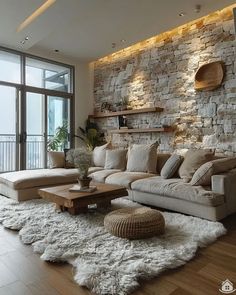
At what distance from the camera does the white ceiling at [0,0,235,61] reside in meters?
3.79

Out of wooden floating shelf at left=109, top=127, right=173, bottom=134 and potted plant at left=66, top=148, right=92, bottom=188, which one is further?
wooden floating shelf at left=109, top=127, right=173, bottom=134

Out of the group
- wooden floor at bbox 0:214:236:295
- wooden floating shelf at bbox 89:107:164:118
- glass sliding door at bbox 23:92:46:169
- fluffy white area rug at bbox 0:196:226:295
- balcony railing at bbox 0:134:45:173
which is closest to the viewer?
wooden floor at bbox 0:214:236:295

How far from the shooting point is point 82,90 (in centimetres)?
Result: 668

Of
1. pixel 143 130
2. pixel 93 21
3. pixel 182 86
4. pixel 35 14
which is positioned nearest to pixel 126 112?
pixel 143 130

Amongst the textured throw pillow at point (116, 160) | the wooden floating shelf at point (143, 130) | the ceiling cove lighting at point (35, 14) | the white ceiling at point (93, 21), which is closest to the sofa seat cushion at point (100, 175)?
the textured throw pillow at point (116, 160)

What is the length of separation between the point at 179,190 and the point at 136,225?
1.05 metres

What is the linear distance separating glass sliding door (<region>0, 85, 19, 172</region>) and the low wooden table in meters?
2.65

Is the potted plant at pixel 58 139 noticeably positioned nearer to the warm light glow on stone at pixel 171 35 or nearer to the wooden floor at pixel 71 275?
the warm light glow on stone at pixel 171 35

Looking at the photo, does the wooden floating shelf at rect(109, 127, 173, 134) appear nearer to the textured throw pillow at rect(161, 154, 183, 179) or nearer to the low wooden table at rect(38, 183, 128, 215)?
the textured throw pillow at rect(161, 154, 183, 179)

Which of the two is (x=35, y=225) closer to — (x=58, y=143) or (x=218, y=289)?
(x=218, y=289)

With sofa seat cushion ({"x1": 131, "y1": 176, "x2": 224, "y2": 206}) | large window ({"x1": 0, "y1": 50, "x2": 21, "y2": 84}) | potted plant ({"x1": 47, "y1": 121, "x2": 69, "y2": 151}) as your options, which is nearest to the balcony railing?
potted plant ({"x1": 47, "y1": 121, "x2": 69, "y2": 151})

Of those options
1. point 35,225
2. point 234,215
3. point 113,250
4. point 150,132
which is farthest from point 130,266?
point 150,132

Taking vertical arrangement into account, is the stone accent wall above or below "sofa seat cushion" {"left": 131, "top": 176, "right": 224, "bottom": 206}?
above

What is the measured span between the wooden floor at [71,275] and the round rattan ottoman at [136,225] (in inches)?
17.8
